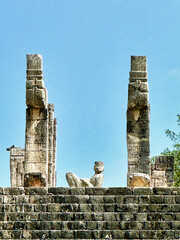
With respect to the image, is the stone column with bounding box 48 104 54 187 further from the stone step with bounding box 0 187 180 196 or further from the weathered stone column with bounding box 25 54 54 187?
the stone step with bounding box 0 187 180 196

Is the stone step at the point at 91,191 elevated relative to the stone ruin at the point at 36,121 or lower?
lower

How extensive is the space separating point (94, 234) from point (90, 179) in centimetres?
398

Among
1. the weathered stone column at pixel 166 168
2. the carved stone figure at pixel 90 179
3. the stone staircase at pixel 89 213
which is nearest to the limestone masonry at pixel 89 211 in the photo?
the stone staircase at pixel 89 213

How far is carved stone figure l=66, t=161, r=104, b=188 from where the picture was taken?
1830 centimetres

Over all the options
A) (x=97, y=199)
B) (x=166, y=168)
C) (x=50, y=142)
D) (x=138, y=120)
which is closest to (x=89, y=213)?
(x=97, y=199)

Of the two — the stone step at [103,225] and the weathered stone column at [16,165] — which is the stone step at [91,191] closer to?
the stone step at [103,225]

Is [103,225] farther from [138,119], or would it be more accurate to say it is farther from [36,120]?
[36,120]

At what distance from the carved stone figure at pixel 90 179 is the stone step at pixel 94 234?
3607mm

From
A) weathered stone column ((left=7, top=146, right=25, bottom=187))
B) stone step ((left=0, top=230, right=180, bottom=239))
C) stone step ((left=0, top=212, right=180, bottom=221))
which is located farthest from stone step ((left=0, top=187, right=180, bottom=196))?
weathered stone column ((left=7, top=146, right=25, bottom=187))

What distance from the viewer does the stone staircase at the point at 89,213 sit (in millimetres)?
14719

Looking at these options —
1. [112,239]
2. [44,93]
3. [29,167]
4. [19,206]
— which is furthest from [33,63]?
[112,239]

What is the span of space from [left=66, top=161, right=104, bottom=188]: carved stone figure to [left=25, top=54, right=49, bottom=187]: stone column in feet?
6.98

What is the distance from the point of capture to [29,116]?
67.6 ft

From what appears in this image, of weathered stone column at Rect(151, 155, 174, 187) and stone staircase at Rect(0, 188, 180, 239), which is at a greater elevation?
weathered stone column at Rect(151, 155, 174, 187)
